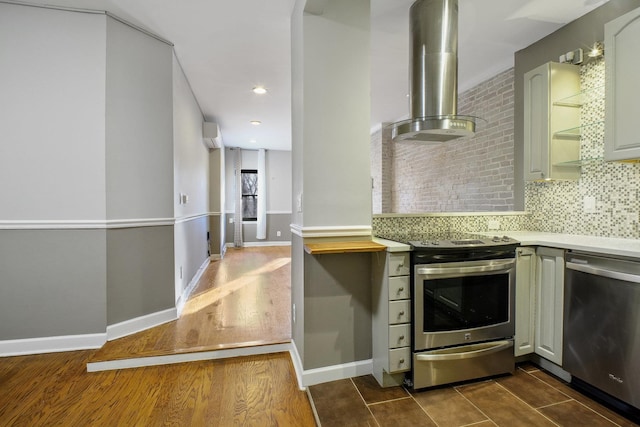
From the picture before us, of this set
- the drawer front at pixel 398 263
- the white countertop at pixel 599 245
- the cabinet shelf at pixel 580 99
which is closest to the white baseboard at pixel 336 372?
the drawer front at pixel 398 263

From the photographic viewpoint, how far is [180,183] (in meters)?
3.38

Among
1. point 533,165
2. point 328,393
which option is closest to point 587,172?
point 533,165

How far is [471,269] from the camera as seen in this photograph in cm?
195

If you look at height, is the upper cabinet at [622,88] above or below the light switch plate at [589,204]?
above

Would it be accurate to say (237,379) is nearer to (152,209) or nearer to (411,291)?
(411,291)

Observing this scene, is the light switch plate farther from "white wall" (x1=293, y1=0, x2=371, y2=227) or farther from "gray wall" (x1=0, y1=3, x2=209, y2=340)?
"gray wall" (x1=0, y1=3, x2=209, y2=340)

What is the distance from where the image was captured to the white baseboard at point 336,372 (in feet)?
6.56

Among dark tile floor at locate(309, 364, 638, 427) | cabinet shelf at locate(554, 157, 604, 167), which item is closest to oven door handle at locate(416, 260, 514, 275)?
dark tile floor at locate(309, 364, 638, 427)

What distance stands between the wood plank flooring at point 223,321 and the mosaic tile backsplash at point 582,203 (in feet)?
4.68

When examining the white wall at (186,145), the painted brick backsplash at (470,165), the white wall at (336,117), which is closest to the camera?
the white wall at (336,117)

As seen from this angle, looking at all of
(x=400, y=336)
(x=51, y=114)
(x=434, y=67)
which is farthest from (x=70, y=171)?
(x=434, y=67)

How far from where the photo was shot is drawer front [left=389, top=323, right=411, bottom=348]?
1.88 meters

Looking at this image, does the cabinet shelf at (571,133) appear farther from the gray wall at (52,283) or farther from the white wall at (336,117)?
the gray wall at (52,283)

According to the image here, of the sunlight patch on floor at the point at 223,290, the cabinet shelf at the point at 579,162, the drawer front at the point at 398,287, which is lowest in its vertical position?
the sunlight patch on floor at the point at 223,290
